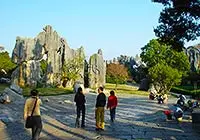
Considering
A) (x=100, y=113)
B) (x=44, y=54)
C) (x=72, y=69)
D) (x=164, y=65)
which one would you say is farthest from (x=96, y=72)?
(x=100, y=113)

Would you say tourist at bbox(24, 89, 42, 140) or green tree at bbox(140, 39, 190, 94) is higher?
green tree at bbox(140, 39, 190, 94)

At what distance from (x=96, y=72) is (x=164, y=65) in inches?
387

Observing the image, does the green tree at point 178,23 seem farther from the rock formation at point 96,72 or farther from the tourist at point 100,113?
the rock formation at point 96,72

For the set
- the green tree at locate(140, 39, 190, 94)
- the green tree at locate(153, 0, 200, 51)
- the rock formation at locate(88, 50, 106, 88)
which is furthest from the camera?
the rock formation at locate(88, 50, 106, 88)

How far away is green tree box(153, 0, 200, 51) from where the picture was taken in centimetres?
1225

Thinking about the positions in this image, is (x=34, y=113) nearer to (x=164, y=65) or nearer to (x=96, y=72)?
(x=164, y=65)

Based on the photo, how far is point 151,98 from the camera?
34594 millimetres

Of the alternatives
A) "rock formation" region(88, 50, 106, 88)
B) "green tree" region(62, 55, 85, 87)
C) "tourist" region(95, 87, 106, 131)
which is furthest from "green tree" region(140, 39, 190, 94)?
"tourist" region(95, 87, 106, 131)

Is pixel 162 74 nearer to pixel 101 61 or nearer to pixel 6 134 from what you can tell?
pixel 101 61

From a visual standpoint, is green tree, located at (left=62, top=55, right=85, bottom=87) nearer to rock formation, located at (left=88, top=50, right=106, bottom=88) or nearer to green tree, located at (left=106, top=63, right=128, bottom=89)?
rock formation, located at (left=88, top=50, right=106, bottom=88)

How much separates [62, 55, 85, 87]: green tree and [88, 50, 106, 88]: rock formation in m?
3.32

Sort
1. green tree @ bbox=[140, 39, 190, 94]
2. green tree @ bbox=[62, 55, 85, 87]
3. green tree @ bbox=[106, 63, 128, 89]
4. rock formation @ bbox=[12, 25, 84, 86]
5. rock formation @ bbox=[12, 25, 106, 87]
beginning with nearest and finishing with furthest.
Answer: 1. green tree @ bbox=[140, 39, 190, 94]
2. rock formation @ bbox=[12, 25, 106, 87]
3. rock formation @ bbox=[12, 25, 84, 86]
4. green tree @ bbox=[62, 55, 85, 87]
5. green tree @ bbox=[106, 63, 128, 89]

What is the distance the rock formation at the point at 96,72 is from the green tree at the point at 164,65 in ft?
22.2

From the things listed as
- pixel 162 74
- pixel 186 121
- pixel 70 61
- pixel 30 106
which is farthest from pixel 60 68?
pixel 30 106
